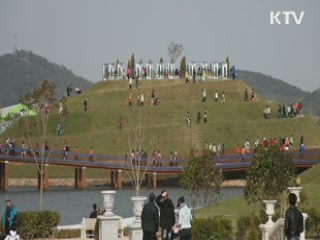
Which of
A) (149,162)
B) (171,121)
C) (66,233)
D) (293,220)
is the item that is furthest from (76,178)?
(293,220)

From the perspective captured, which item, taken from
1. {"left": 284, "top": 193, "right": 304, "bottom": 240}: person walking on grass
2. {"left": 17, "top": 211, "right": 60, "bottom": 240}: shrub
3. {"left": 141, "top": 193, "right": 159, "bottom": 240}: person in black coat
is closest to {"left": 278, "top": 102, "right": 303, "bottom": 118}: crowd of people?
{"left": 17, "top": 211, "right": 60, "bottom": 240}: shrub

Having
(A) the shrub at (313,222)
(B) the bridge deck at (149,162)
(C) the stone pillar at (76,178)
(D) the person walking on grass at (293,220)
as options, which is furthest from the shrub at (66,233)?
(C) the stone pillar at (76,178)

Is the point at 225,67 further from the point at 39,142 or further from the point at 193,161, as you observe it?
the point at 193,161

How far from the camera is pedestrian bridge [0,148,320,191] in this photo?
3452 inches

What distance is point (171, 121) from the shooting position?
111m

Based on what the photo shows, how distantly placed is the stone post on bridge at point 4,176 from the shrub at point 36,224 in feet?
164

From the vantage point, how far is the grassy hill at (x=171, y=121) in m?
104

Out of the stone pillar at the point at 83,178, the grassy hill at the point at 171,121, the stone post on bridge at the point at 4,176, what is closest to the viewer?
the stone post on bridge at the point at 4,176

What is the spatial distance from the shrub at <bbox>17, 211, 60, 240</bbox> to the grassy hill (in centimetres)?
6161

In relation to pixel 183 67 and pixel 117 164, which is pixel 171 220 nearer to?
pixel 117 164

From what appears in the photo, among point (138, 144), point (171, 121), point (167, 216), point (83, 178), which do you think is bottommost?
point (167, 216)

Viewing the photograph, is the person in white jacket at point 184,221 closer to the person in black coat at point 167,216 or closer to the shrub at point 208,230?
the person in black coat at point 167,216

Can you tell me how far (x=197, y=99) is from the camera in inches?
4569

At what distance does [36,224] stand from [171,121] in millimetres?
72174
